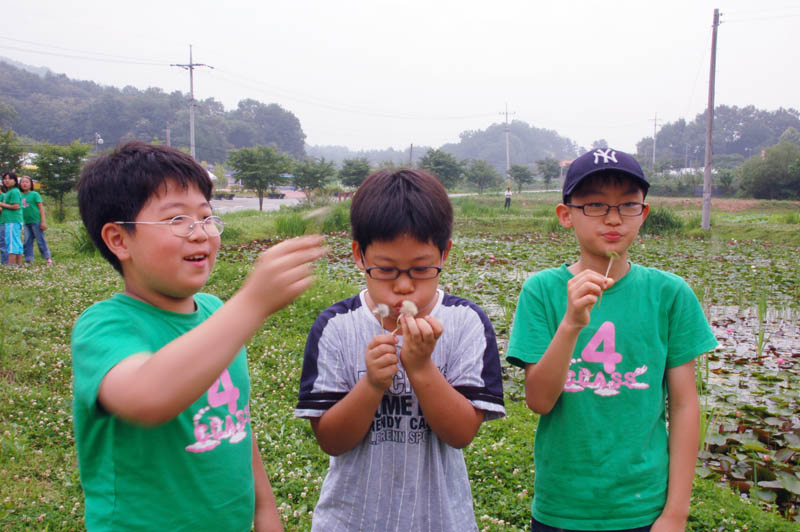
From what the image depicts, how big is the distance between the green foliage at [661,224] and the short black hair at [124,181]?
58.2ft

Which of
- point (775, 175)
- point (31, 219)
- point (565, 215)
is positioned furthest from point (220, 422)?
point (775, 175)

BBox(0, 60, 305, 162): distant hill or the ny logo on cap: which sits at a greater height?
BBox(0, 60, 305, 162): distant hill

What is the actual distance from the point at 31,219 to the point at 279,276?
11.2 metres

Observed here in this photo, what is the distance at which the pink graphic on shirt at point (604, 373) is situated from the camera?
1703mm

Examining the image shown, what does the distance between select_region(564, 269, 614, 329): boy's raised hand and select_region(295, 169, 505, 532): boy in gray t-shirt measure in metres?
0.24

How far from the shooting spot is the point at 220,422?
1469mm

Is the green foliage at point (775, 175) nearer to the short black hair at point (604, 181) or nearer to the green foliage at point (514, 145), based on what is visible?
the short black hair at point (604, 181)

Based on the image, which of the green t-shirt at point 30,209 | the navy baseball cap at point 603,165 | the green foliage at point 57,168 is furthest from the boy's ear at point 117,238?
the green foliage at point 57,168

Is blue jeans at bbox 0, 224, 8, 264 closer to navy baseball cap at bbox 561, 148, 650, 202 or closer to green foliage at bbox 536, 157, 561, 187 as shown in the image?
navy baseball cap at bbox 561, 148, 650, 202

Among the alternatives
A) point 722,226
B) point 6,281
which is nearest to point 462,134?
point 722,226

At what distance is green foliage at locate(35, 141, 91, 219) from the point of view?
20.1m

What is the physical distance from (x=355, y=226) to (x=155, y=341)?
0.60 meters

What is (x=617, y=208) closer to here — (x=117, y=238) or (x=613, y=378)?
(x=613, y=378)

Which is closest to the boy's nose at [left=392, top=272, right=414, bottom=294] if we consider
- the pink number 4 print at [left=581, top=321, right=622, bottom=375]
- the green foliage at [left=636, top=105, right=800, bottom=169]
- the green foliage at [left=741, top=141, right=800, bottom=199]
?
the pink number 4 print at [left=581, top=321, right=622, bottom=375]
